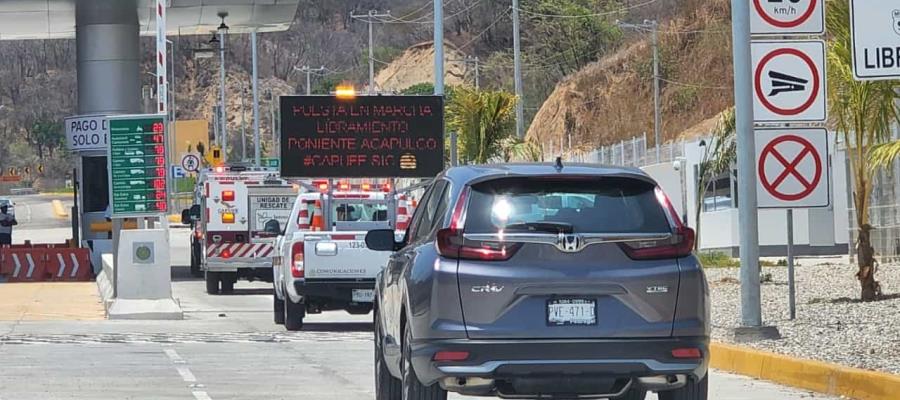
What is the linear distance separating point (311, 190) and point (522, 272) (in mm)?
17228

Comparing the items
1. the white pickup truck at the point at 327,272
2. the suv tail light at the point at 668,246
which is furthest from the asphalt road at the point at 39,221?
the suv tail light at the point at 668,246

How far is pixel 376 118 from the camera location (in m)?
28.8

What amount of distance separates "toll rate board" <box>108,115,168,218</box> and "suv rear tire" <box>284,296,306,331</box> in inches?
269

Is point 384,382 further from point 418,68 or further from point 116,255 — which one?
point 418,68

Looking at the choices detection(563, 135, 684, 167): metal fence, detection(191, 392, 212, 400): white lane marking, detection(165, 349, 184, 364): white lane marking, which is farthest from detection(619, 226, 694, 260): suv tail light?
detection(563, 135, 684, 167): metal fence

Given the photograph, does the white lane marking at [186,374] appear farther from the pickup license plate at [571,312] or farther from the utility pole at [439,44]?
the utility pole at [439,44]

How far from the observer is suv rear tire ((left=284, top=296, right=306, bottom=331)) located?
22.1m

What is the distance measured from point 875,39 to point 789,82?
577cm

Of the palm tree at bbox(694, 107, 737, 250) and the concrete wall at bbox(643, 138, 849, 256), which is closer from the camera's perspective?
the palm tree at bbox(694, 107, 737, 250)

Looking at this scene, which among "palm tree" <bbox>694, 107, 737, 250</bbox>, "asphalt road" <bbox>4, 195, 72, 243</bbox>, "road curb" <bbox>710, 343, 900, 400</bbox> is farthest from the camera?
"asphalt road" <bbox>4, 195, 72, 243</bbox>

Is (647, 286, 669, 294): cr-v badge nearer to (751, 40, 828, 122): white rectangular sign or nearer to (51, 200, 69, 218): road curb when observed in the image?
(751, 40, 828, 122): white rectangular sign

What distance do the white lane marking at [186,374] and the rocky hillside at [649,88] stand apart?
53.8 meters

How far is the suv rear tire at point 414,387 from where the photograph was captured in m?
10.3

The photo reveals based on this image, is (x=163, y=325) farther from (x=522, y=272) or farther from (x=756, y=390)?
(x=522, y=272)
